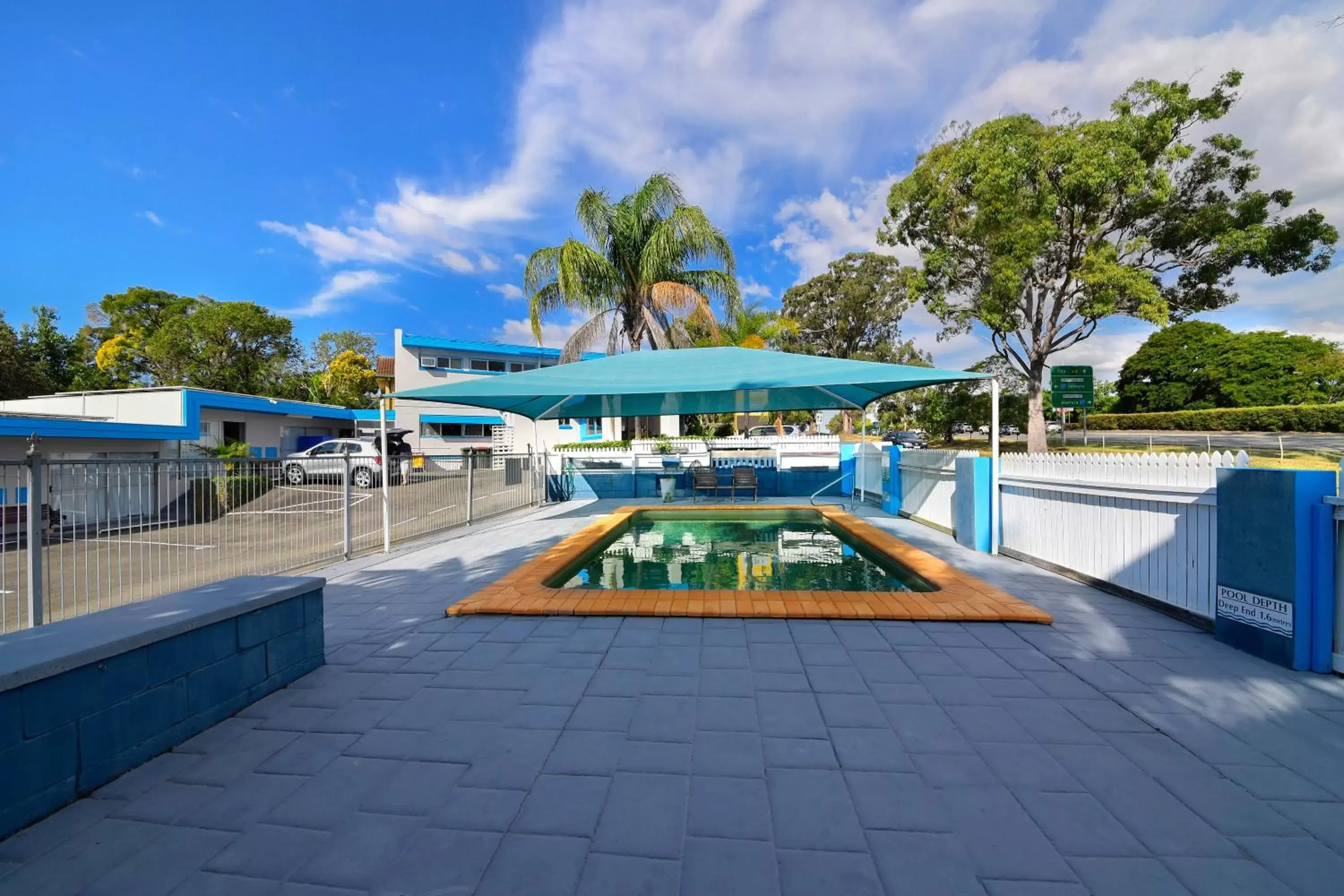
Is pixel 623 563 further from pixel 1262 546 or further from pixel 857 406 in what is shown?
pixel 857 406

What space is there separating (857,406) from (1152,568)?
7.25m

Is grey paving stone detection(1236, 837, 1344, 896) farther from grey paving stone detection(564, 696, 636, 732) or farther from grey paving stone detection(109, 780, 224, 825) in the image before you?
grey paving stone detection(109, 780, 224, 825)

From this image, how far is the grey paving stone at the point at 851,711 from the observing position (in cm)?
247

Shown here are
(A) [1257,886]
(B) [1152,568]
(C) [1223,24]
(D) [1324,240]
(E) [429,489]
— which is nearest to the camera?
(A) [1257,886]

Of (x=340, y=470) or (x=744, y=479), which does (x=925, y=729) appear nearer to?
(x=340, y=470)

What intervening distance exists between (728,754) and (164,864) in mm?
1926

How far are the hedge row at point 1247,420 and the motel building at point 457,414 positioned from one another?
30936 mm

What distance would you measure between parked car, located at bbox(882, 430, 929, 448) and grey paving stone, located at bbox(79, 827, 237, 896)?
101ft

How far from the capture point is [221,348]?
Answer: 29.7m

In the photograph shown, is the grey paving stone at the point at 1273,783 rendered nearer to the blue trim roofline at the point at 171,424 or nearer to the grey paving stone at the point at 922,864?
the grey paving stone at the point at 922,864

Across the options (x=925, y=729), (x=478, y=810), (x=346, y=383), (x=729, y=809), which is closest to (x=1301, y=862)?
(x=925, y=729)

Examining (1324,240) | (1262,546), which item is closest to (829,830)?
(1262,546)

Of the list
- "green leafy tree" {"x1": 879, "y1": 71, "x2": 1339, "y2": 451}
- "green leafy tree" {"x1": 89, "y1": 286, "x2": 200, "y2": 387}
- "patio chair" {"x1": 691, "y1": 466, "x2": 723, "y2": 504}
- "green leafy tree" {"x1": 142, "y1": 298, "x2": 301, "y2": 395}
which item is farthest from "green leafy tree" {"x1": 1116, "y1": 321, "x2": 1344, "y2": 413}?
"green leafy tree" {"x1": 89, "y1": 286, "x2": 200, "y2": 387}

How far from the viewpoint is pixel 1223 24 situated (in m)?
9.84
